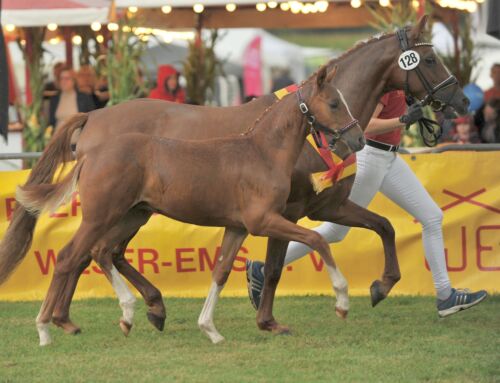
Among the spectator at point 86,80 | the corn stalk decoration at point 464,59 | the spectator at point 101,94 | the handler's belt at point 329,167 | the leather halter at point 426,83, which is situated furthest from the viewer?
the spectator at point 86,80

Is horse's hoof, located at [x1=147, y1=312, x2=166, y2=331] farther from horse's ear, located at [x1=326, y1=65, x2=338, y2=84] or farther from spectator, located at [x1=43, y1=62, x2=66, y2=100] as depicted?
spectator, located at [x1=43, y1=62, x2=66, y2=100]

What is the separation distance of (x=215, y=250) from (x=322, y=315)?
4.56ft

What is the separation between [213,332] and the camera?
25.9 ft

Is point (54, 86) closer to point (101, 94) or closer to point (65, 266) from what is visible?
point (101, 94)

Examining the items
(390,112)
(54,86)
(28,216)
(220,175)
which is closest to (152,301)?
(28,216)

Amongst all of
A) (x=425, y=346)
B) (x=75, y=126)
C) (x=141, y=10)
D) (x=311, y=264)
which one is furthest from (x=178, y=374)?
(x=141, y=10)

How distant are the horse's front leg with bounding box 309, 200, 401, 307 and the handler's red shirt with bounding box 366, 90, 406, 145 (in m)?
0.52

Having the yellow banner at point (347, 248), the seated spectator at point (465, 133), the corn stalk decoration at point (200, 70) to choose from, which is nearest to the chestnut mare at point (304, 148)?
the yellow banner at point (347, 248)

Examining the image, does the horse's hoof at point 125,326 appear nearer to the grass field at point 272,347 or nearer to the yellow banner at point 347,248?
the grass field at point 272,347

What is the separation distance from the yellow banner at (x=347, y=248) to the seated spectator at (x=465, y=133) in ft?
9.48

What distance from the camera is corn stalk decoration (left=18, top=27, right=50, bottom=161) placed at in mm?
13969

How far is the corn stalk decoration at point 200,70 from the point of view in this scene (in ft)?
53.7

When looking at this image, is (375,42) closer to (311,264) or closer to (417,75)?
(417,75)

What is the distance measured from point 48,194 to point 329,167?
73.5 inches
